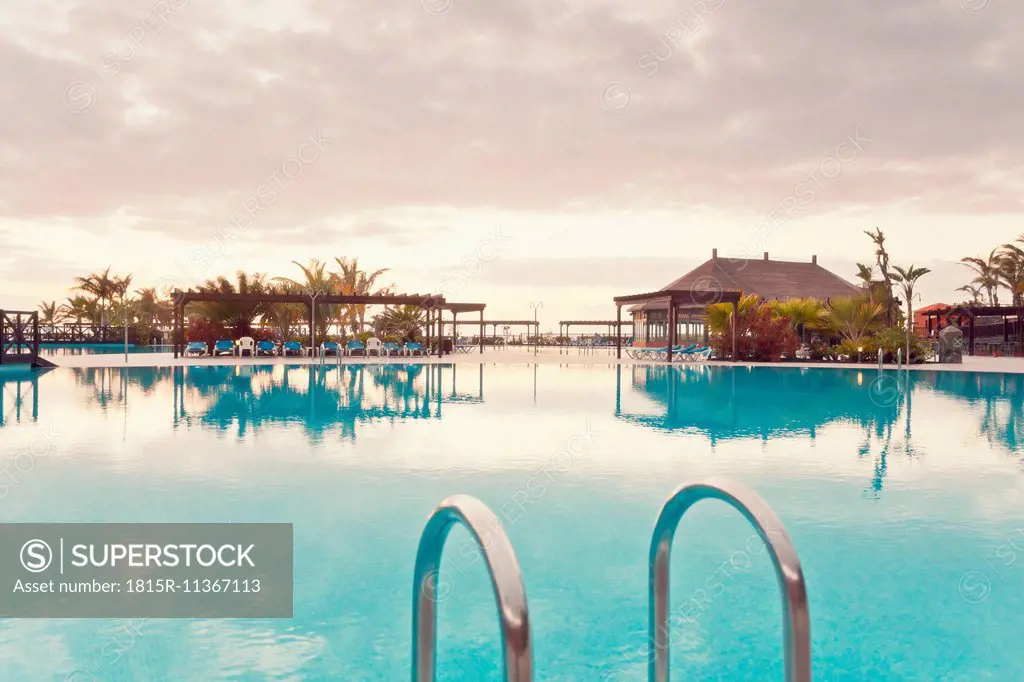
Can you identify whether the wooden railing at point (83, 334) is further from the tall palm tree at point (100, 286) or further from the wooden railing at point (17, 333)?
the wooden railing at point (17, 333)

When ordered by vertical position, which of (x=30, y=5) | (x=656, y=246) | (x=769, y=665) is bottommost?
(x=769, y=665)

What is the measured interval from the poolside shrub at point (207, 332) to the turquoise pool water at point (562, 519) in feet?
64.5

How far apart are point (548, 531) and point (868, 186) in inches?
1209

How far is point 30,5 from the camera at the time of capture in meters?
18.4

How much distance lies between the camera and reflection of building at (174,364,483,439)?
12.6m

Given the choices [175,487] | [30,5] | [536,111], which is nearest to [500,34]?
[536,111]

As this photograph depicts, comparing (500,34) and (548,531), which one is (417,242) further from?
(548,531)

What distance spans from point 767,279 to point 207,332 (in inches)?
1252

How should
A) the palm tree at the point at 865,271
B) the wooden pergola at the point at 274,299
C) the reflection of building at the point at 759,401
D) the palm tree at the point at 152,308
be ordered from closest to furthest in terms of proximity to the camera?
the reflection of building at the point at 759,401, the wooden pergola at the point at 274,299, the palm tree at the point at 865,271, the palm tree at the point at 152,308

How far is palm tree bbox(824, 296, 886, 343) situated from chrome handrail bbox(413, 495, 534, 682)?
31260 mm

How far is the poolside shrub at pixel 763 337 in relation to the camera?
30.2 metres

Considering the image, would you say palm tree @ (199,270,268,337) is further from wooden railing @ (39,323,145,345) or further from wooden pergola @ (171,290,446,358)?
wooden railing @ (39,323,145,345)

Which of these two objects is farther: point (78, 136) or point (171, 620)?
point (78, 136)

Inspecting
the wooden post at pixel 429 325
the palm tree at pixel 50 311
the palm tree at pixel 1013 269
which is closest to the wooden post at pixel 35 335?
the wooden post at pixel 429 325
